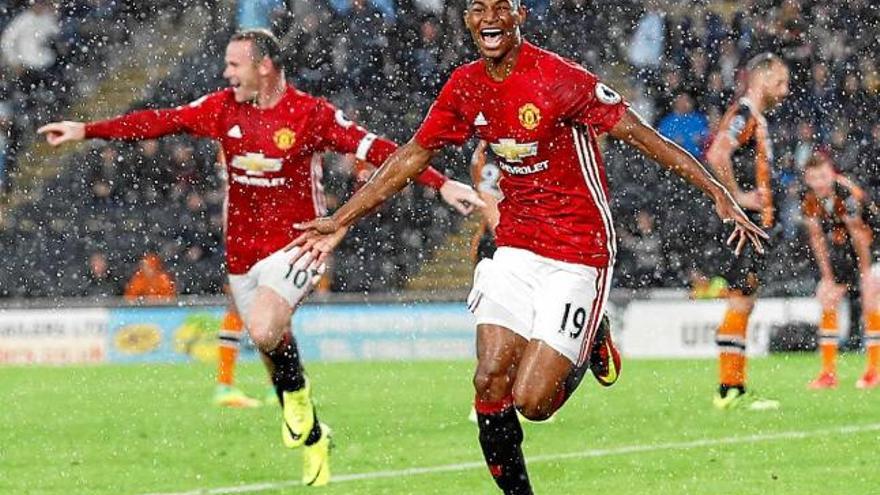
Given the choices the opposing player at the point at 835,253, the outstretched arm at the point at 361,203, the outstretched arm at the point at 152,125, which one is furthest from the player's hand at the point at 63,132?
the opposing player at the point at 835,253

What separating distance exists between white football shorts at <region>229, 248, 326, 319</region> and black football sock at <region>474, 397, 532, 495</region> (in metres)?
2.37

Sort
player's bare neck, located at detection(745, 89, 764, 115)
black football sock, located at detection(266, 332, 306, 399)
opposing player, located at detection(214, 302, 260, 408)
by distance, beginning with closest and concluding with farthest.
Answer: black football sock, located at detection(266, 332, 306, 399), player's bare neck, located at detection(745, 89, 764, 115), opposing player, located at detection(214, 302, 260, 408)

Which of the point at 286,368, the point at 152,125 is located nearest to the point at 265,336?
the point at 286,368

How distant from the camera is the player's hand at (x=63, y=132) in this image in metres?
9.17

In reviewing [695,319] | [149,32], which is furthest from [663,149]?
[149,32]

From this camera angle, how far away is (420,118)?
20.1 m

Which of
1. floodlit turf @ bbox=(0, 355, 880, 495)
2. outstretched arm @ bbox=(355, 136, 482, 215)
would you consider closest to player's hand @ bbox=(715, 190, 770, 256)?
outstretched arm @ bbox=(355, 136, 482, 215)

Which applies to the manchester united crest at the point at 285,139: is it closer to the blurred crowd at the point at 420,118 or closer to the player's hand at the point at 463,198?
the player's hand at the point at 463,198

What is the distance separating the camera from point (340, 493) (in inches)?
328

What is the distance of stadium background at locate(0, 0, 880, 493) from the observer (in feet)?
61.1

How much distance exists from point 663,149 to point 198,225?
541 inches

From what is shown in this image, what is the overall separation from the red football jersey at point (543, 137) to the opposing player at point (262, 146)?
6.81 feet

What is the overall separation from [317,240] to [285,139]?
296 centimetres

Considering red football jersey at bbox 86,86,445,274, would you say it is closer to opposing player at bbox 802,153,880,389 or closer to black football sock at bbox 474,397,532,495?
black football sock at bbox 474,397,532,495
